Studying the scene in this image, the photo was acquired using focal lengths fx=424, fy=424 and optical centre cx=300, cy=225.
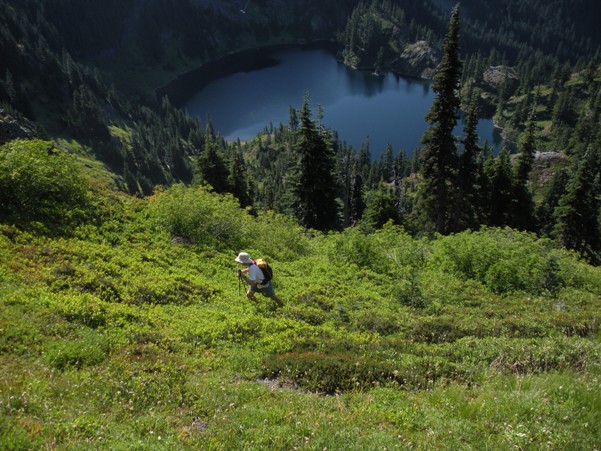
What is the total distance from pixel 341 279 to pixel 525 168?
132ft

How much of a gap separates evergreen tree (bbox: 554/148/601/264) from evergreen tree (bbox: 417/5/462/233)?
1630 cm

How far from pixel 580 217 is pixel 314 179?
30.3 m

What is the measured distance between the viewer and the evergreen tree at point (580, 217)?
154ft

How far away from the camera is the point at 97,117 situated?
187125 mm

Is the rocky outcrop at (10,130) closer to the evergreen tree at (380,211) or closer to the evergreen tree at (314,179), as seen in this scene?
the evergreen tree at (314,179)

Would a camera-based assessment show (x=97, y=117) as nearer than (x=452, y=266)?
No

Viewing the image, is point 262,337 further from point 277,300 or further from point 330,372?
point 277,300

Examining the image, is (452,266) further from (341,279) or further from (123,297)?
(123,297)

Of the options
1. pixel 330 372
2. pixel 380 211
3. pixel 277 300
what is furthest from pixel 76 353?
pixel 380 211

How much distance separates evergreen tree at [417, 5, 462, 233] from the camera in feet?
114

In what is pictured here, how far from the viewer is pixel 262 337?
39.0 feet

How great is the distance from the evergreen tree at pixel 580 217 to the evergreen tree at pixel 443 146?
53.5 ft

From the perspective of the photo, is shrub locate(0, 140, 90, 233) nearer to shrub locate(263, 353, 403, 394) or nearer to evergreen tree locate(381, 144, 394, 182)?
shrub locate(263, 353, 403, 394)

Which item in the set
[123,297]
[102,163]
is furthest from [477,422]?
[102,163]
